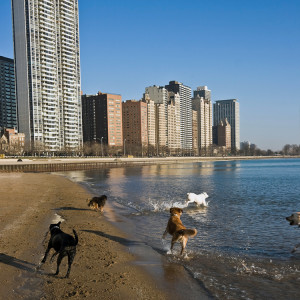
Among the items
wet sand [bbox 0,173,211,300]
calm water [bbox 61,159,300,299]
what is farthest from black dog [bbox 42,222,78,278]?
calm water [bbox 61,159,300,299]

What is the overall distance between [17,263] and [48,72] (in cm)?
16699

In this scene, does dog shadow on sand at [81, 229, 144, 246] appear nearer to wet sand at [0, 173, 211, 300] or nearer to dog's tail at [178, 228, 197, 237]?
wet sand at [0, 173, 211, 300]

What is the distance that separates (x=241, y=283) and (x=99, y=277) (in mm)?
3491

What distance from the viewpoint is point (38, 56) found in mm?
156750

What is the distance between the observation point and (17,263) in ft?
26.7

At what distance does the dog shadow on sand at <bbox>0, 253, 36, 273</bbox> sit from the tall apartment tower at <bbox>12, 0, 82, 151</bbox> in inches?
5691

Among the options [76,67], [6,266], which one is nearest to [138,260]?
[6,266]

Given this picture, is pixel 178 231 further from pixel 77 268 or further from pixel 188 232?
pixel 77 268

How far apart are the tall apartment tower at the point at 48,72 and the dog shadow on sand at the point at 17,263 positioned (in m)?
145

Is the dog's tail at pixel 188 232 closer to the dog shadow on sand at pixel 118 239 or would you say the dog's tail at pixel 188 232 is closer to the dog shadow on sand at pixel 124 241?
the dog shadow on sand at pixel 124 241

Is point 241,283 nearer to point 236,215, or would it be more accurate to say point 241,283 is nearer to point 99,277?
point 99,277

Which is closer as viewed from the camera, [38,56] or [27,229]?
[27,229]

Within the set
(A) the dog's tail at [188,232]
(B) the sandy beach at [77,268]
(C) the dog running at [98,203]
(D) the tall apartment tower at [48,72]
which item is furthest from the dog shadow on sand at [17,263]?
(D) the tall apartment tower at [48,72]

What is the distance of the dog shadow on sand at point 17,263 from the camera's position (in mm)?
7789
